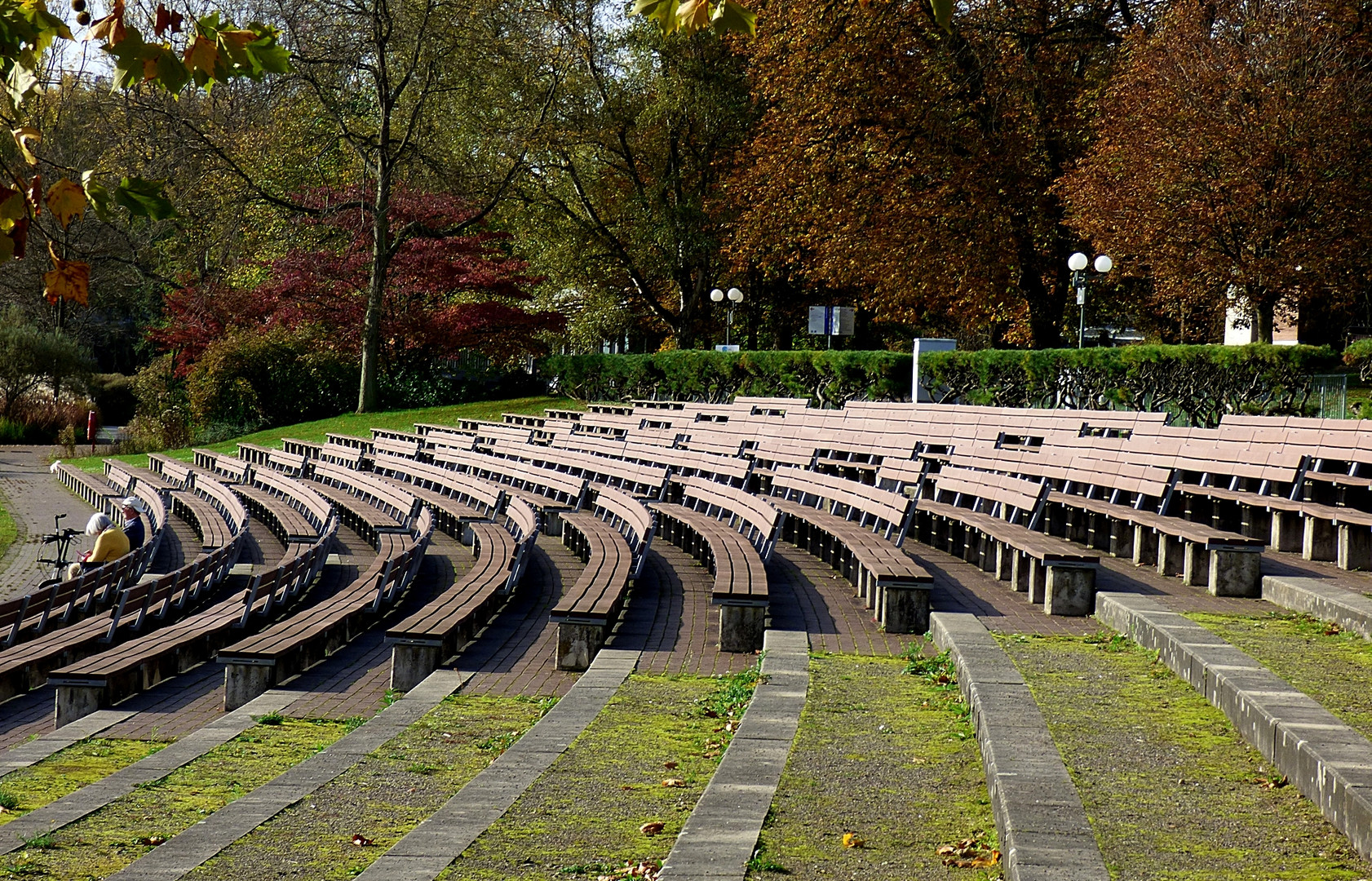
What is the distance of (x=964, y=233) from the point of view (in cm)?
2742

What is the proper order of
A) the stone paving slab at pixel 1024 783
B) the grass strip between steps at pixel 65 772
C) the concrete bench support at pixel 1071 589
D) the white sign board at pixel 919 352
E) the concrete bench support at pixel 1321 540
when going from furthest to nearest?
the white sign board at pixel 919 352 → the concrete bench support at pixel 1321 540 → the concrete bench support at pixel 1071 589 → the grass strip between steps at pixel 65 772 → the stone paving slab at pixel 1024 783

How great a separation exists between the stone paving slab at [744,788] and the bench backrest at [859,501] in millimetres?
3716

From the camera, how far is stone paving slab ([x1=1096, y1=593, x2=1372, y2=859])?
385 centimetres

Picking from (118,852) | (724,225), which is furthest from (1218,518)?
(724,225)

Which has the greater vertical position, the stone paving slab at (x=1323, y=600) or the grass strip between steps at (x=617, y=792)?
the stone paving slab at (x=1323, y=600)

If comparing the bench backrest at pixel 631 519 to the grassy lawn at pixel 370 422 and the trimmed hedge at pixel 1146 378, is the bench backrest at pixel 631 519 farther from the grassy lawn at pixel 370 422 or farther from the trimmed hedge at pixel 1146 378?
the grassy lawn at pixel 370 422

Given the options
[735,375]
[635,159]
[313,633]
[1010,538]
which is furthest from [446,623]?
[635,159]

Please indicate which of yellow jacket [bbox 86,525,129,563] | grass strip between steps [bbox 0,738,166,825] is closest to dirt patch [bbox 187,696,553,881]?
grass strip between steps [bbox 0,738,166,825]

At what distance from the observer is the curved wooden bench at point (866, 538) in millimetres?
8367

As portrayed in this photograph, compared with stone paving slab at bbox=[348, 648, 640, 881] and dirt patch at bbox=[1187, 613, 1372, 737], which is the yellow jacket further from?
dirt patch at bbox=[1187, 613, 1372, 737]

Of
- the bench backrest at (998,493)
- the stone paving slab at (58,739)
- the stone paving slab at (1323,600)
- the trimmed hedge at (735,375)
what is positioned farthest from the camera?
the trimmed hedge at (735,375)

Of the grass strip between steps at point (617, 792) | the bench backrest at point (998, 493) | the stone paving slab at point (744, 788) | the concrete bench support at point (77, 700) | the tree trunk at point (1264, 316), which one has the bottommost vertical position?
the concrete bench support at point (77, 700)

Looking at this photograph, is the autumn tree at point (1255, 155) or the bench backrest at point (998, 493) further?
the autumn tree at point (1255, 155)

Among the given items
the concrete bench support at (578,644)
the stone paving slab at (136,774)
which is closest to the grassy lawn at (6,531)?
the stone paving slab at (136,774)
